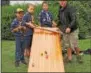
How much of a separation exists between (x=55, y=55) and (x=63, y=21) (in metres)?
1.96

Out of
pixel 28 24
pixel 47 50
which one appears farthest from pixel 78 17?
pixel 47 50

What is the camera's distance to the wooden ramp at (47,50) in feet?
30.3

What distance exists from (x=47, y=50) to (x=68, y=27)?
1.69 metres

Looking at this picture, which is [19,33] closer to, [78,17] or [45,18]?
[45,18]

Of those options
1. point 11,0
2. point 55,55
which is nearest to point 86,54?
point 55,55

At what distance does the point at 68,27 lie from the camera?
1078 centimetres

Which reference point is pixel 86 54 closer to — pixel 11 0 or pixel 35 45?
pixel 35 45

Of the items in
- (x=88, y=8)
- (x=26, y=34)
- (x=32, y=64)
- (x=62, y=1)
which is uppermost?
(x=88, y=8)

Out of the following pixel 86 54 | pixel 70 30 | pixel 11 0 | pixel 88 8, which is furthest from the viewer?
pixel 11 0

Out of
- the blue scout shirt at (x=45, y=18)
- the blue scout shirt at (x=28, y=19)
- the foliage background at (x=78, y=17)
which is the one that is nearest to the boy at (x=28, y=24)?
the blue scout shirt at (x=28, y=19)

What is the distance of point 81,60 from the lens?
11.5m

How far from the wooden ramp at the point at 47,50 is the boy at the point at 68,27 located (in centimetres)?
150

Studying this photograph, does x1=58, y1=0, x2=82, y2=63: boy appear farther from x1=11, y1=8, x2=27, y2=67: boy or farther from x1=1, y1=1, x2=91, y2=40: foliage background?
x1=1, y1=1, x2=91, y2=40: foliage background

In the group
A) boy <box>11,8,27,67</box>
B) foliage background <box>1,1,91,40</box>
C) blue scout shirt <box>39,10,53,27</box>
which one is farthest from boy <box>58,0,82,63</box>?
foliage background <box>1,1,91,40</box>
